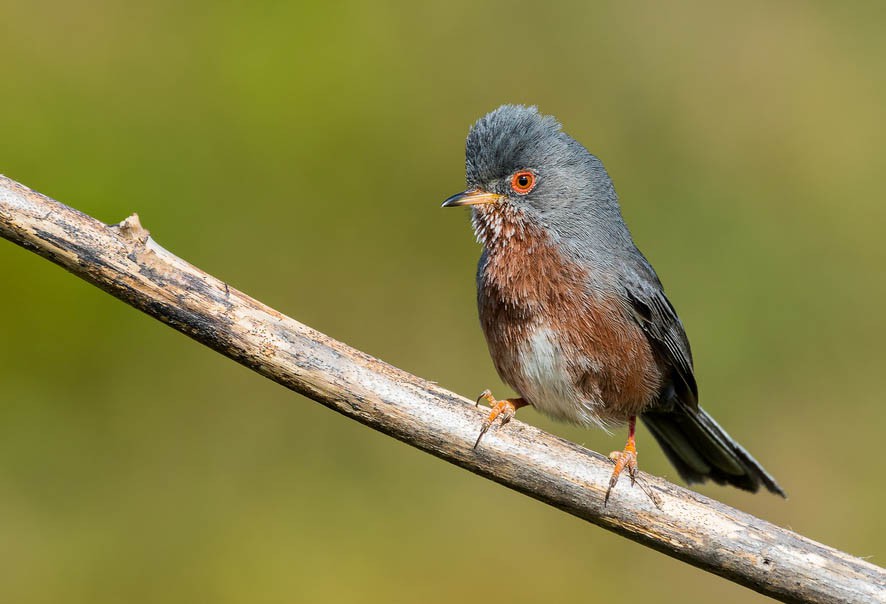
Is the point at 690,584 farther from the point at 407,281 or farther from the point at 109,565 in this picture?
the point at 109,565

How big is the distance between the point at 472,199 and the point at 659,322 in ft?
3.76

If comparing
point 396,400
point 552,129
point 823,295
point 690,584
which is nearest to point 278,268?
point 552,129

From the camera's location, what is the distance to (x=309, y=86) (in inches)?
268

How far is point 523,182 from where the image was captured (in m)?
4.66

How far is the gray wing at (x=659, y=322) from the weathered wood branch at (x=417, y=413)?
3.35 feet

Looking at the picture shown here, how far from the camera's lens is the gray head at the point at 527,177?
4605 mm

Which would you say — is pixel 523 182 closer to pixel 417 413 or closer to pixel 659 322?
pixel 659 322

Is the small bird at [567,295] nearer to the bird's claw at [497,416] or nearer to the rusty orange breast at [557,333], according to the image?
the rusty orange breast at [557,333]

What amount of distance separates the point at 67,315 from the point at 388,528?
2566mm

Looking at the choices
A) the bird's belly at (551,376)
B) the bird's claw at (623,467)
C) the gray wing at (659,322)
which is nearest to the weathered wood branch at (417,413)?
the bird's claw at (623,467)

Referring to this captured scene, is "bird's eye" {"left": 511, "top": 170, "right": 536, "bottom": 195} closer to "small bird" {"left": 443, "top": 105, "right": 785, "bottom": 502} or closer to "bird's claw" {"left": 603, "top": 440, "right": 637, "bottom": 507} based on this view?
"small bird" {"left": 443, "top": 105, "right": 785, "bottom": 502}

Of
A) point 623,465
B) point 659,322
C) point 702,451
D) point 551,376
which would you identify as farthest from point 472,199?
point 702,451

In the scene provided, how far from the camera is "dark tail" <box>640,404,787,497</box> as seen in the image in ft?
15.8

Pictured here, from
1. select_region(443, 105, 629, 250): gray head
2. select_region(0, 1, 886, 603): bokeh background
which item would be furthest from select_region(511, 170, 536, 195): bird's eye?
select_region(0, 1, 886, 603): bokeh background
